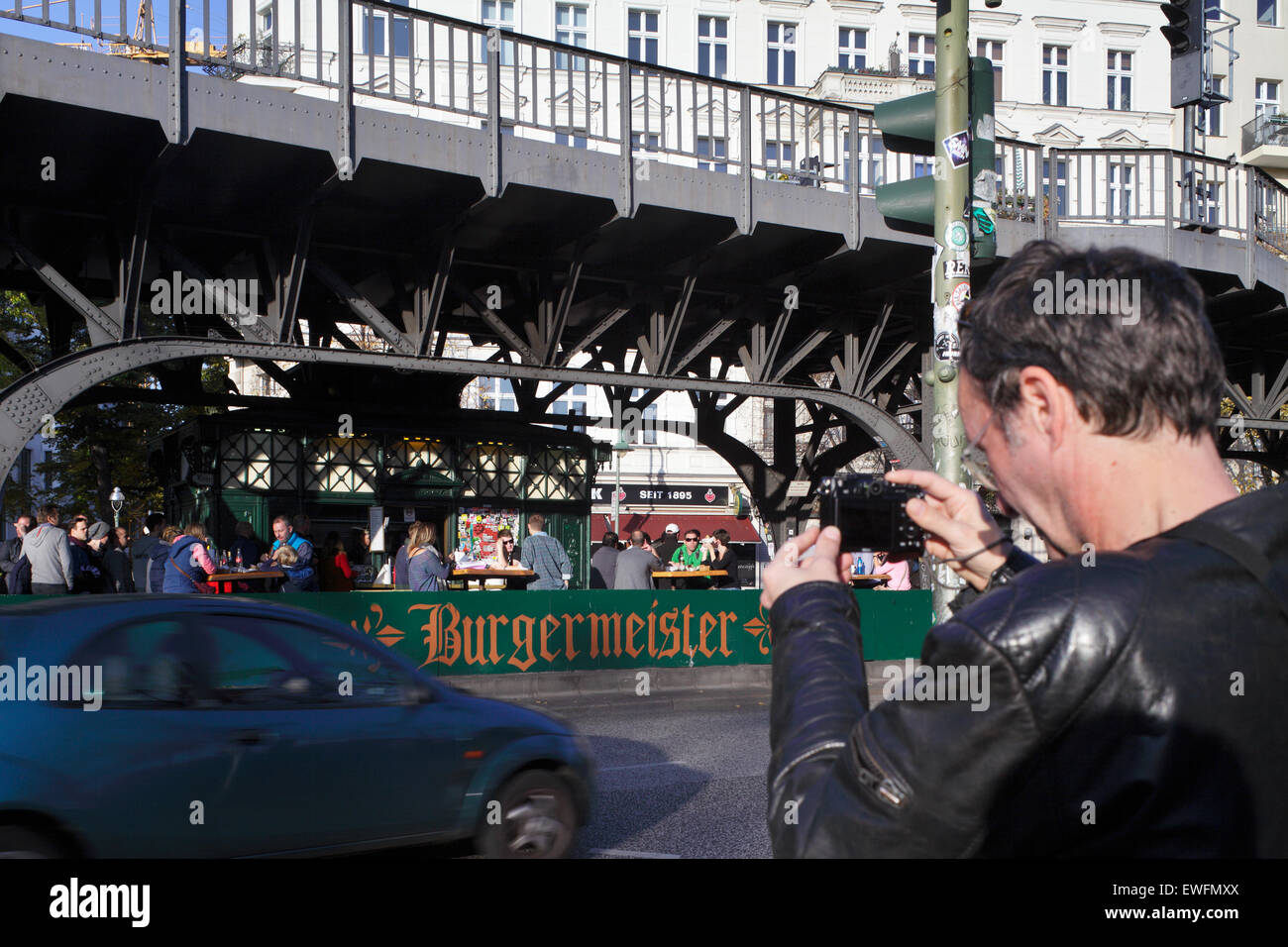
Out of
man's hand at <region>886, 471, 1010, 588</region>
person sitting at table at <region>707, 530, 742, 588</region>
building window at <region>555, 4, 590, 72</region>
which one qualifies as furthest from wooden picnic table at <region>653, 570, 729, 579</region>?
building window at <region>555, 4, 590, 72</region>

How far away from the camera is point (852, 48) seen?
51000 millimetres

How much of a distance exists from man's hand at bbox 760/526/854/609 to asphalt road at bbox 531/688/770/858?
16.8ft

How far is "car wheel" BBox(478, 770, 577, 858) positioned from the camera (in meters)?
6.45

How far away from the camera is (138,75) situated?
38.4 ft

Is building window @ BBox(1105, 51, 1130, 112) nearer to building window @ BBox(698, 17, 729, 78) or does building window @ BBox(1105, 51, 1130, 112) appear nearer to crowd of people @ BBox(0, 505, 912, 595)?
building window @ BBox(698, 17, 729, 78)

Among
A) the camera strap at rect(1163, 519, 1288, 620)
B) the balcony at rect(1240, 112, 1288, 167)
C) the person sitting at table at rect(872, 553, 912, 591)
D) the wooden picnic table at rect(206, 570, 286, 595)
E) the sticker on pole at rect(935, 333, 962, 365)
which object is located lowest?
the person sitting at table at rect(872, 553, 912, 591)

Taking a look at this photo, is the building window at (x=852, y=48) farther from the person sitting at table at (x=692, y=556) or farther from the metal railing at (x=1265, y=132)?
the person sitting at table at (x=692, y=556)

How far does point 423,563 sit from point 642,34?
39052 mm

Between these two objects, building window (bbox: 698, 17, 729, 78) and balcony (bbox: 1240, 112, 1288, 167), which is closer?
building window (bbox: 698, 17, 729, 78)

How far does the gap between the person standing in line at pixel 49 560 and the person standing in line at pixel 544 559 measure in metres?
5.55

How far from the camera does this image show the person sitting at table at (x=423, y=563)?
14.4 metres
